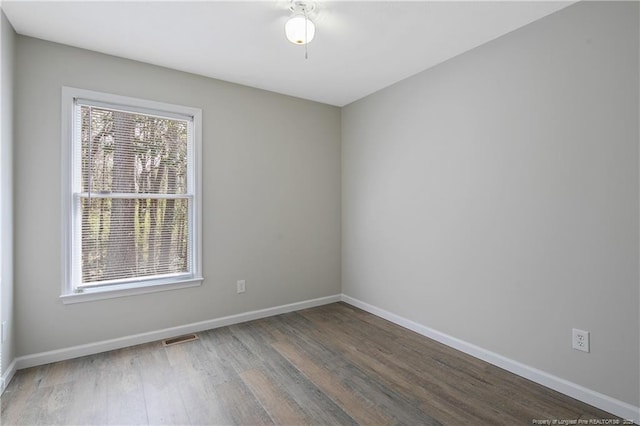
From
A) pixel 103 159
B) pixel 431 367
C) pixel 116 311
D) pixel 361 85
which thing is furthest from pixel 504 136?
pixel 116 311

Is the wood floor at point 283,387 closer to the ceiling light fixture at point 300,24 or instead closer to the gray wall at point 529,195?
the gray wall at point 529,195

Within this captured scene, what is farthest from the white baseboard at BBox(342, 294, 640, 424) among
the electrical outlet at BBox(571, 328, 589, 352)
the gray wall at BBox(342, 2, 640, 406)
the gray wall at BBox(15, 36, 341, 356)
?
the gray wall at BBox(15, 36, 341, 356)

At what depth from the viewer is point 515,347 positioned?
7.73 ft

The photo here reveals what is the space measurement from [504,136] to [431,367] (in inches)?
71.5

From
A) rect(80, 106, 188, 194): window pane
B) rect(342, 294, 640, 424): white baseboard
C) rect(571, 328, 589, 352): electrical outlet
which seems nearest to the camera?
rect(342, 294, 640, 424): white baseboard

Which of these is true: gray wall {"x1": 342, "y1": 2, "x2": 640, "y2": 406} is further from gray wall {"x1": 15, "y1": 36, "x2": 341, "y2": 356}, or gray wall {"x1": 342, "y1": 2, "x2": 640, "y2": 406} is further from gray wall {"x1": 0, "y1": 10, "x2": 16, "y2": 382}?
gray wall {"x1": 0, "y1": 10, "x2": 16, "y2": 382}

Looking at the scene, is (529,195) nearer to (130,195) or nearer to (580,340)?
(580,340)

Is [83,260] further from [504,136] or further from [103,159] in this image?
[504,136]

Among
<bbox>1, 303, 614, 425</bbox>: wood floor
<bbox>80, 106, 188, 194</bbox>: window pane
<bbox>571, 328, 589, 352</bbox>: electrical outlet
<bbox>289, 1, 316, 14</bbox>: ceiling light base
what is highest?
<bbox>289, 1, 316, 14</bbox>: ceiling light base

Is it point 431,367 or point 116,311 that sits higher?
point 116,311

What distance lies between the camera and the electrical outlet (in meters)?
1.99

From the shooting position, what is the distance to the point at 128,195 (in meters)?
2.80

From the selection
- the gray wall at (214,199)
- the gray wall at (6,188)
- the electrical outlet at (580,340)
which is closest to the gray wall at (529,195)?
the electrical outlet at (580,340)

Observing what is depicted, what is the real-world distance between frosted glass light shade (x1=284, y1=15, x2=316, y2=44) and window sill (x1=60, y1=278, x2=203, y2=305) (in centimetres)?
228
